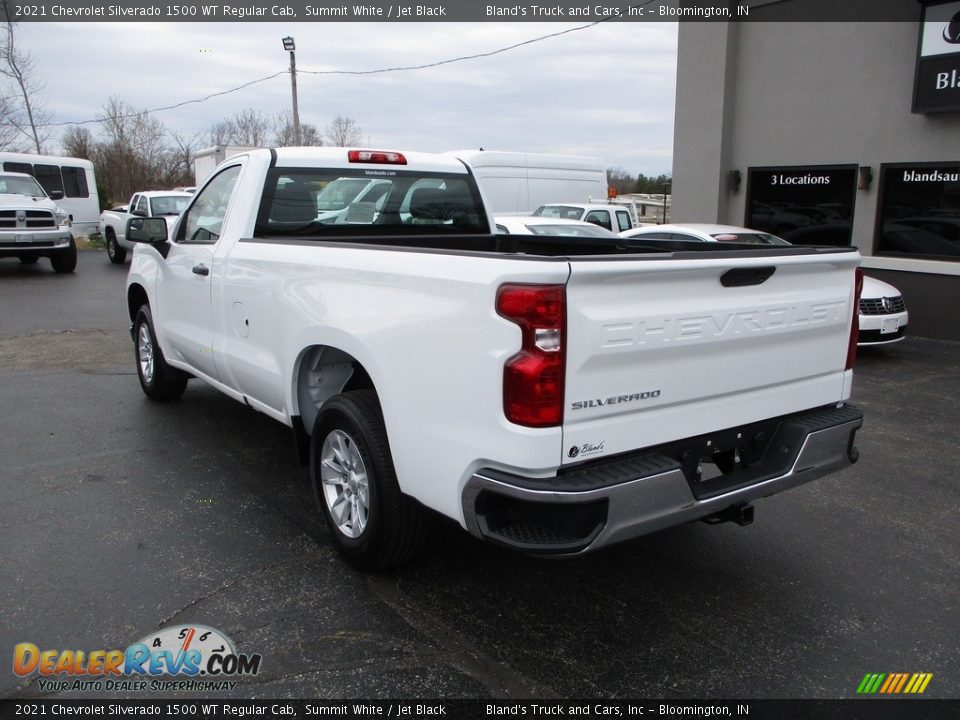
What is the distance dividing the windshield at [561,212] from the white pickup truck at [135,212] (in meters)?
8.28

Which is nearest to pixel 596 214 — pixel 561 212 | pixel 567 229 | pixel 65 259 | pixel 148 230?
pixel 561 212

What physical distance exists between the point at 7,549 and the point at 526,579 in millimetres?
2576

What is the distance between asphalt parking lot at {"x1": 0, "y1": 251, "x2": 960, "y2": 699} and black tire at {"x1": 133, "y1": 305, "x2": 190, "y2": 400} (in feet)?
2.93

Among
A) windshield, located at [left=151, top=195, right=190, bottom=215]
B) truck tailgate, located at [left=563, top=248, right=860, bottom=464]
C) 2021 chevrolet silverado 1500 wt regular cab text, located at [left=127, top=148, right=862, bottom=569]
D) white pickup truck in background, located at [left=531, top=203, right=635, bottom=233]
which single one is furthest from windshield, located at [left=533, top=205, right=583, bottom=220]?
truck tailgate, located at [left=563, top=248, right=860, bottom=464]

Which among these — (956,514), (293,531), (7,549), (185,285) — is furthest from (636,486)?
(185,285)

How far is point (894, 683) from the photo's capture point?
2887 millimetres

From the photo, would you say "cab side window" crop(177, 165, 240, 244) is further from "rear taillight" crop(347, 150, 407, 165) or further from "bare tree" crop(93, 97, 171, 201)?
"bare tree" crop(93, 97, 171, 201)

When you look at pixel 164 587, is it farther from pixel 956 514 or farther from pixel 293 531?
pixel 956 514

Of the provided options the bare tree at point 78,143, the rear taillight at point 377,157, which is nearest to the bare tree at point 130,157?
the bare tree at point 78,143

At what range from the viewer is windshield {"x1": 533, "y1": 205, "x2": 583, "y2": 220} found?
1568 centimetres

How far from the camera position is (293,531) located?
4.11 m

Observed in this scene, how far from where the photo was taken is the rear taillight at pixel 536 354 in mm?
2559

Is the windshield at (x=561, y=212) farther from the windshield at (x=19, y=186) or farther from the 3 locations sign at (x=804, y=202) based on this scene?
the windshield at (x=19, y=186)

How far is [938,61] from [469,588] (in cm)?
1011
